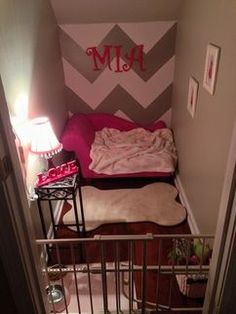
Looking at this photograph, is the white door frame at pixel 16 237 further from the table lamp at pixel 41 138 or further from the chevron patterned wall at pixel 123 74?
the chevron patterned wall at pixel 123 74

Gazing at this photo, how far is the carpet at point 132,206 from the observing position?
269cm

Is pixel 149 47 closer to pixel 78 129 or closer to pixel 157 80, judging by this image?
pixel 157 80

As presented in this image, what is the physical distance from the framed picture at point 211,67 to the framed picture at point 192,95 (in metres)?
0.30

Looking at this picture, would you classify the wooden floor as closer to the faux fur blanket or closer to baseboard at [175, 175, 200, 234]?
baseboard at [175, 175, 200, 234]

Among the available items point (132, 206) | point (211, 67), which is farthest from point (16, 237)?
point (132, 206)

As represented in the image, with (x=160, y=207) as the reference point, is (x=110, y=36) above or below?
above

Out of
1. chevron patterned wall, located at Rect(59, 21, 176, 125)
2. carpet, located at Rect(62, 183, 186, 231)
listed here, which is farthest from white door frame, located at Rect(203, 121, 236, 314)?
chevron patterned wall, located at Rect(59, 21, 176, 125)

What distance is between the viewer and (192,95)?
97.5 inches

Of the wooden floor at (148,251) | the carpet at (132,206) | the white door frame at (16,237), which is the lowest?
the wooden floor at (148,251)

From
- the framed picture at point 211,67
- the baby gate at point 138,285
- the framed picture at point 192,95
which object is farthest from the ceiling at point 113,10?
the baby gate at point 138,285

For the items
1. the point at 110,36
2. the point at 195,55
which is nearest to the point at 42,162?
the point at 195,55

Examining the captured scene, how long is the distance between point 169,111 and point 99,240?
282 centimetres

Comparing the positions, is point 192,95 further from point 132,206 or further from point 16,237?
point 16,237

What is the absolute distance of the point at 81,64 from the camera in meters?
3.53
